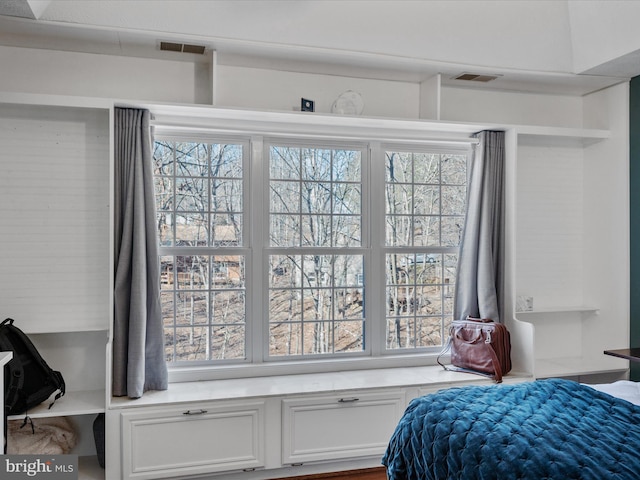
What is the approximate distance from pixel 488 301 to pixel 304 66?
77.3 inches

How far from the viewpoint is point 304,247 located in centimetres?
355

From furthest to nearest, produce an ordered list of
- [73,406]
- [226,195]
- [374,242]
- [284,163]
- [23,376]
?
[374,242]
[284,163]
[226,195]
[73,406]
[23,376]

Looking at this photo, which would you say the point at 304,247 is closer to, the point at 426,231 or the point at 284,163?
the point at 284,163

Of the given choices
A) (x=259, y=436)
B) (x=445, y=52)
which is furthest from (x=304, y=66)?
(x=259, y=436)

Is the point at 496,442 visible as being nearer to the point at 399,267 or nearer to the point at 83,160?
the point at 399,267

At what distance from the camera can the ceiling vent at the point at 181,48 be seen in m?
2.93

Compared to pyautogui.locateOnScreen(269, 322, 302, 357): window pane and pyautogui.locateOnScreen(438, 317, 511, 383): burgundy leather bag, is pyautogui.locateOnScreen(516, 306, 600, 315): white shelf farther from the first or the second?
pyautogui.locateOnScreen(269, 322, 302, 357): window pane

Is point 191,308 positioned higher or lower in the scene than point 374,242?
lower

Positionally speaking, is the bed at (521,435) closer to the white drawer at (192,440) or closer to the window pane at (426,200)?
the white drawer at (192,440)

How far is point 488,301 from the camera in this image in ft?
11.7

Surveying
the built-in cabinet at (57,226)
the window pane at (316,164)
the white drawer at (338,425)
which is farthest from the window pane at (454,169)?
the built-in cabinet at (57,226)

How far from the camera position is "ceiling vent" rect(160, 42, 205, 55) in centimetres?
293

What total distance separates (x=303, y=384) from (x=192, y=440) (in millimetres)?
711

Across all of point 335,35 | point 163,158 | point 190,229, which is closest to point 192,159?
point 163,158
